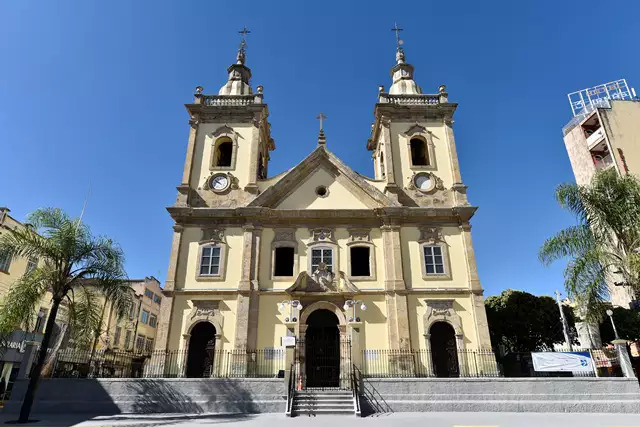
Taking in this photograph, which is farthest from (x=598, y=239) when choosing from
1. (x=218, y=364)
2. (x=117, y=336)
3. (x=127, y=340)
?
(x=127, y=340)

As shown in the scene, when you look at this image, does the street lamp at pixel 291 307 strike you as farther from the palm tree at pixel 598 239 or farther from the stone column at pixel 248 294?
the palm tree at pixel 598 239

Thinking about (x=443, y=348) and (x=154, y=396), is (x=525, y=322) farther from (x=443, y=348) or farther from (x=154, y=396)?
(x=154, y=396)

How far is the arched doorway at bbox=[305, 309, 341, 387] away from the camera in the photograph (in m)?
17.7

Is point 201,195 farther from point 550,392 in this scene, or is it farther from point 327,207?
point 550,392

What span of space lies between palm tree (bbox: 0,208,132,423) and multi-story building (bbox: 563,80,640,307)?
109ft

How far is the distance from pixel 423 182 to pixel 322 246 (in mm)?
6800

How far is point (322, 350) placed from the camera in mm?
18047

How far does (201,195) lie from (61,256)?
893 cm

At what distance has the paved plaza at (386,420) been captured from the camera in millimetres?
10742

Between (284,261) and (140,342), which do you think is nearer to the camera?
(284,261)

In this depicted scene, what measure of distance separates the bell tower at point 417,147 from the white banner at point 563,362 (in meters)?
8.27

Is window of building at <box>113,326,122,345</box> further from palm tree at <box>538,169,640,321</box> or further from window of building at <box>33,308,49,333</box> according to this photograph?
palm tree at <box>538,169,640,321</box>

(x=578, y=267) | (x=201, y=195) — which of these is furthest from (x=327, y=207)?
(x=578, y=267)

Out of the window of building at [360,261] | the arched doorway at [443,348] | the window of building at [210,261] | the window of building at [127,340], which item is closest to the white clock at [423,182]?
the window of building at [360,261]
